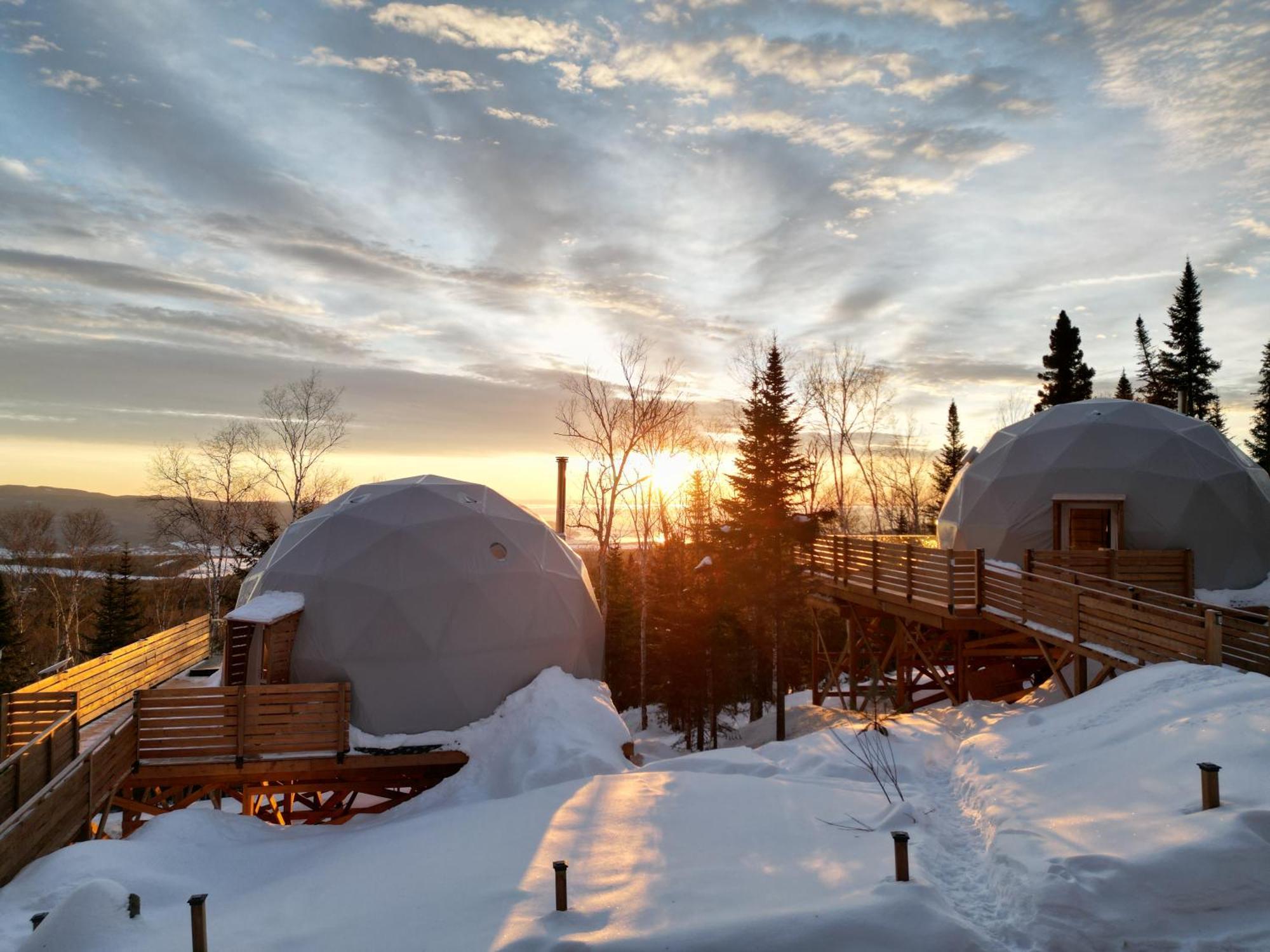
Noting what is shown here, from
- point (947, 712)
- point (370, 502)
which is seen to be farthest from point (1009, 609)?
point (370, 502)

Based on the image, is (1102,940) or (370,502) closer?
(1102,940)

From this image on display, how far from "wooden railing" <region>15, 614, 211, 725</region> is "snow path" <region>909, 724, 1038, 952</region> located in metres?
13.1

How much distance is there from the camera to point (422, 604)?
1237 centimetres

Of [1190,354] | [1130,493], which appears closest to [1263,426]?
[1190,354]

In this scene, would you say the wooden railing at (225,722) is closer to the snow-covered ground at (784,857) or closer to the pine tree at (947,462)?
the snow-covered ground at (784,857)

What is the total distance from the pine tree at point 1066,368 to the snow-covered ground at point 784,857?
3458cm

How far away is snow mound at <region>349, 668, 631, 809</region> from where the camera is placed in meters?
10.6

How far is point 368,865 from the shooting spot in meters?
7.62

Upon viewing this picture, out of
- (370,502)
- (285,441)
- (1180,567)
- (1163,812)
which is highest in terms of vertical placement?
(285,441)

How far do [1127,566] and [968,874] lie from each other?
1138 centimetres

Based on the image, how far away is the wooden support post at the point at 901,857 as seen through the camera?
17.8 feet

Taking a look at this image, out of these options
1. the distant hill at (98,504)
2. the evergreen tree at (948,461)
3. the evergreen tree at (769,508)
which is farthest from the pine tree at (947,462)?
the distant hill at (98,504)

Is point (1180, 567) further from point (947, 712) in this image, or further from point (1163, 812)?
point (1163, 812)

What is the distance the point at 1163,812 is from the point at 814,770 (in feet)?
14.4
